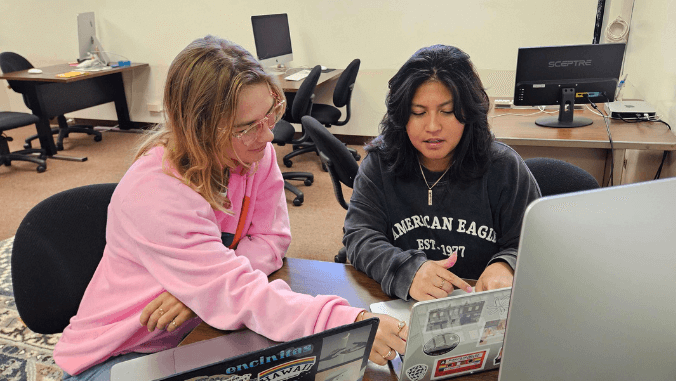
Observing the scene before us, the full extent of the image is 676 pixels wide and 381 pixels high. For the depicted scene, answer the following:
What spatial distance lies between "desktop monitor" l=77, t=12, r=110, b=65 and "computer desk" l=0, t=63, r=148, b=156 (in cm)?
22

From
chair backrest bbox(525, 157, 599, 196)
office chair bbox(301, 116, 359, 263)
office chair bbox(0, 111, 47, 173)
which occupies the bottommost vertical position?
office chair bbox(0, 111, 47, 173)

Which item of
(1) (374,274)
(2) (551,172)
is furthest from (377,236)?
(2) (551,172)

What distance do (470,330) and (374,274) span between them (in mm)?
364

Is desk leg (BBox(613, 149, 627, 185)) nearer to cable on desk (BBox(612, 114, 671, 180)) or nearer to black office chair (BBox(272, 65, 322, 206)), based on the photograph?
cable on desk (BBox(612, 114, 671, 180))

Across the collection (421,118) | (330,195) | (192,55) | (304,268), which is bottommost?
(330,195)

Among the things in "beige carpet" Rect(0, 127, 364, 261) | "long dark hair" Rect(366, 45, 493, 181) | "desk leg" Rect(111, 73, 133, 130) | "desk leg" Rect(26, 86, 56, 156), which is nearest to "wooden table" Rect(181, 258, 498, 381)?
"long dark hair" Rect(366, 45, 493, 181)

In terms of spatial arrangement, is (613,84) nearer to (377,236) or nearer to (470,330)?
(377,236)

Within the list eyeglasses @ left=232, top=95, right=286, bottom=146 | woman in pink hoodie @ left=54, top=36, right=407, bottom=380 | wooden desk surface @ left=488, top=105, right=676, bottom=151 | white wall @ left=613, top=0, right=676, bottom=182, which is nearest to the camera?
woman in pink hoodie @ left=54, top=36, right=407, bottom=380

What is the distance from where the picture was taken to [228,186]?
1087 millimetres

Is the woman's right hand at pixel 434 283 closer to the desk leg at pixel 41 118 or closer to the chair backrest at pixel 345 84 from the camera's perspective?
the chair backrest at pixel 345 84

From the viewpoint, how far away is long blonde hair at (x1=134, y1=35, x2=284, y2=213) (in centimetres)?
93

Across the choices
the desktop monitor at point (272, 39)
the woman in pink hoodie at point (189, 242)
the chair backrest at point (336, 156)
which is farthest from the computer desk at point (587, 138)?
the desktop monitor at point (272, 39)

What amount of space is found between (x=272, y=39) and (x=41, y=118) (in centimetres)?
217

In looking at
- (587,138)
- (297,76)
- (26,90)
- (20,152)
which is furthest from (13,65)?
(587,138)
